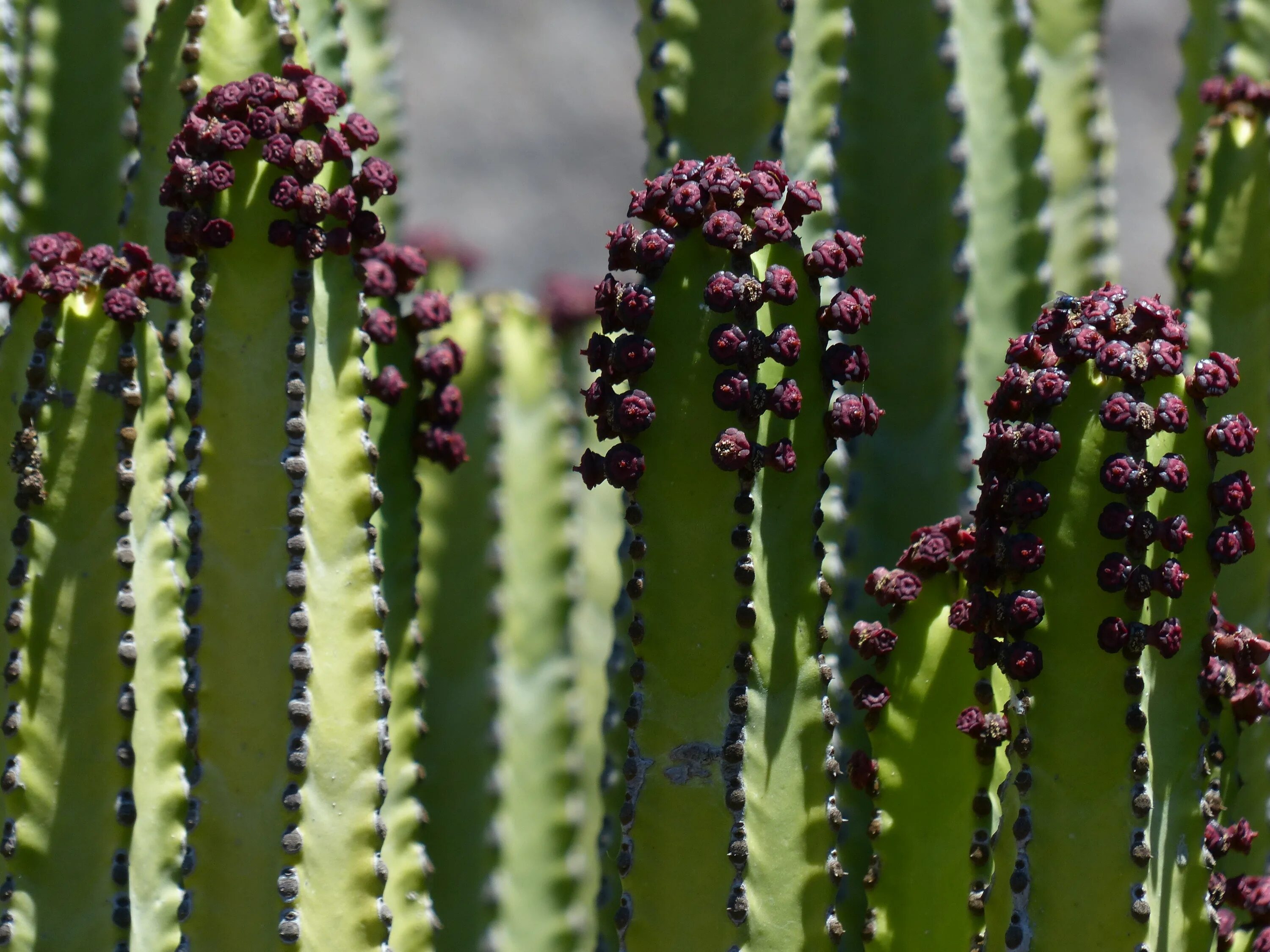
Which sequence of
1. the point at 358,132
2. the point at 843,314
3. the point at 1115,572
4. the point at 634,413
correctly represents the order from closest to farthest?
the point at 1115,572
the point at 634,413
the point at 843,314
the point at 358,132

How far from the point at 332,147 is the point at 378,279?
276 mm

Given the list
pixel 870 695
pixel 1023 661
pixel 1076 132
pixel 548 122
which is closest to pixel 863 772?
pixel 870 695

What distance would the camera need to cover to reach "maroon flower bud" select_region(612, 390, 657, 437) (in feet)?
6.89

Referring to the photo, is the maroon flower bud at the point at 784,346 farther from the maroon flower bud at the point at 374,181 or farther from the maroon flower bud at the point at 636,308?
the maroon flower bud at the point at 374,181

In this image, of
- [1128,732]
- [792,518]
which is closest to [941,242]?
[792,518]

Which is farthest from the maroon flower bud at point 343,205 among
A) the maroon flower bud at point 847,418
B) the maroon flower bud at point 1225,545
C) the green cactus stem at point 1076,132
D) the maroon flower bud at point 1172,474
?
the green cactus stem at point 1076,132

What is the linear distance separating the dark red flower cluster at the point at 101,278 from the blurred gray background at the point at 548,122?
28.8 ft

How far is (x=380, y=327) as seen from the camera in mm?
2584

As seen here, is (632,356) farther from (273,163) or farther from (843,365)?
(273,163)

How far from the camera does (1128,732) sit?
2049 millimetres

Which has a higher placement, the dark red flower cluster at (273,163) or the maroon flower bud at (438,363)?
the dark red flower cluster at (273,163)

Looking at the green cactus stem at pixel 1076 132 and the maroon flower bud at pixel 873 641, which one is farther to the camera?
the green cactus stem at pixel 1076 132

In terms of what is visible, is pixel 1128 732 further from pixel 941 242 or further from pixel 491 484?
pixel 491 484

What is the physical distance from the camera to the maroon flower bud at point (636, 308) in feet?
6.90
